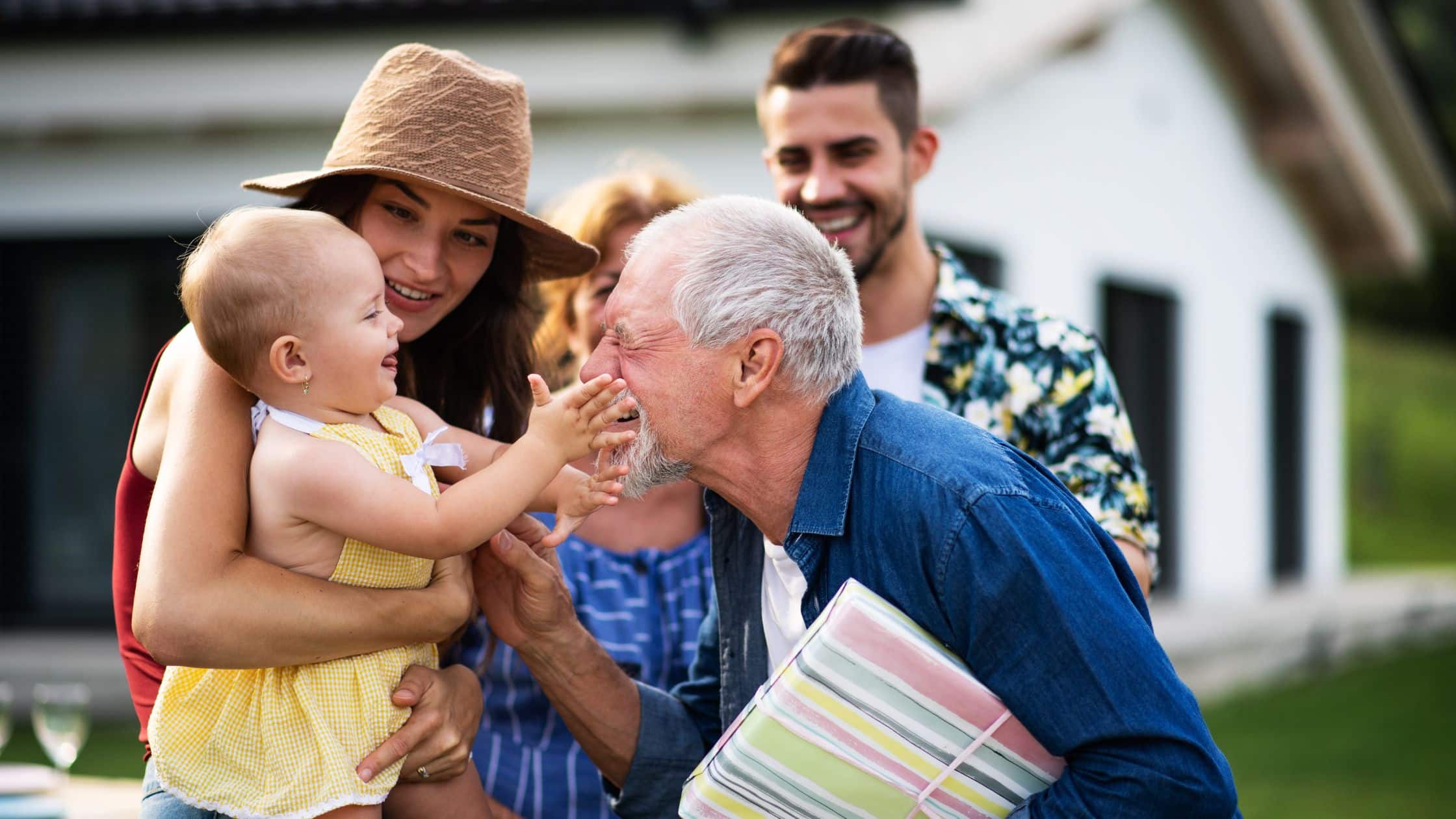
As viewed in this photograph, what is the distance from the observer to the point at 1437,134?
13258mm

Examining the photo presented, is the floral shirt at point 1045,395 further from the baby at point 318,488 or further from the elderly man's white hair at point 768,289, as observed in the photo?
the baby at point 318,488

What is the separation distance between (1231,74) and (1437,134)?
2.43 metres

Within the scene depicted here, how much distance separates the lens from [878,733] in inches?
86.8

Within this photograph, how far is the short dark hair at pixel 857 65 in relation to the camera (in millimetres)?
3936

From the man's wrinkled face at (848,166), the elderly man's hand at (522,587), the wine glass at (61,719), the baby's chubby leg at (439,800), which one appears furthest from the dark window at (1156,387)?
the baby's chubby leg at (439,800)

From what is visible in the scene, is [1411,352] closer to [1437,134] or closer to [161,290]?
[1437,134]

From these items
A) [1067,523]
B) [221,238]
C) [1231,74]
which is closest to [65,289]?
[221,238]

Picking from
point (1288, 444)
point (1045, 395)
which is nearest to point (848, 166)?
point (1045, 395)

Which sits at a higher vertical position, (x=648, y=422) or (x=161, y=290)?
(x=648, y=422)

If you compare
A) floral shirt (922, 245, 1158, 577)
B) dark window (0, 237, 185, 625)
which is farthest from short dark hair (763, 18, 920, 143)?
dark window (0, 237, 185, 625)

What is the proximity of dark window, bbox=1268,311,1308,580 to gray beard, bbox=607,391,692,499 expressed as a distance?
41.7ft

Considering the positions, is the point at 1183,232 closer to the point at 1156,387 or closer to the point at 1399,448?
the point at 1156,387

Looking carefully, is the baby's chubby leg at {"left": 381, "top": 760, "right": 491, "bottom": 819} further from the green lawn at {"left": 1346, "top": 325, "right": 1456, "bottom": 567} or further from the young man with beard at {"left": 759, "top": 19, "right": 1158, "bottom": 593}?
the green lawn at {"left": 1346, "top": 325, "right": 1456, "bottom": 567}

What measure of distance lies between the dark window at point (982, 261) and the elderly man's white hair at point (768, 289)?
232 inches
